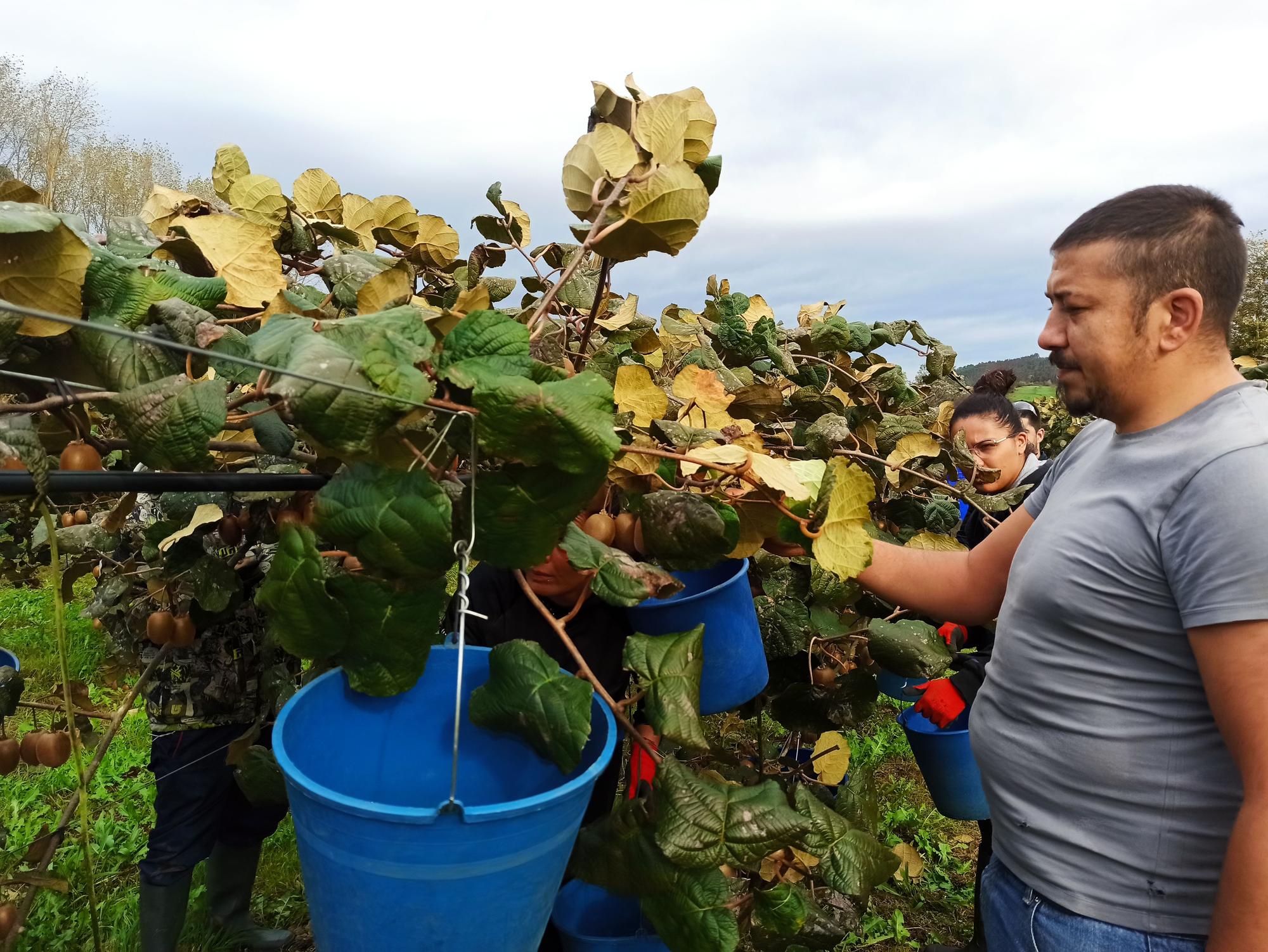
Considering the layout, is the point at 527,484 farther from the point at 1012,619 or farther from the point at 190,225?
the point at 1012,619

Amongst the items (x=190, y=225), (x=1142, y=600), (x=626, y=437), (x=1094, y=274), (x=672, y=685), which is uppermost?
(x=1094, y=274)

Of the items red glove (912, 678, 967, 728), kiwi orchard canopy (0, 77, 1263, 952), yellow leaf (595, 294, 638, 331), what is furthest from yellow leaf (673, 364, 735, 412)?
red glove (912, 678, 967, 728)

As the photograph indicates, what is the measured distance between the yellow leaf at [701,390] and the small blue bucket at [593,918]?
0.92 m

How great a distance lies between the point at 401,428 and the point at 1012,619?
1.08 metres

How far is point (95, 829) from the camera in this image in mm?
2764

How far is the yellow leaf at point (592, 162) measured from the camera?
40.5 inches

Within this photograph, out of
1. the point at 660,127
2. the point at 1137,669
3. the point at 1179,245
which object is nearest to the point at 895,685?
the point at 1137,669

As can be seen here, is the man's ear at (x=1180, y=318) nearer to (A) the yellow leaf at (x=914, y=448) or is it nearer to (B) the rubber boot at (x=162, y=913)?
(A) the yellow leaf at (x=914, y=448)

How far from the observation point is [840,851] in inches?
40.3

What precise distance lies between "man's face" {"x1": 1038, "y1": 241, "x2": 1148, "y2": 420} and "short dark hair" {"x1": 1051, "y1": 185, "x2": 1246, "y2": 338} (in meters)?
0.02

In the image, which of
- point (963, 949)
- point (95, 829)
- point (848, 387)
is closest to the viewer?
point (848, 387)

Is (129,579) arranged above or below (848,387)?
below

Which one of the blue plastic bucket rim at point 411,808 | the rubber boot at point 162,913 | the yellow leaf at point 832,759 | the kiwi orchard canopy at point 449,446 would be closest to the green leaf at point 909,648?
the kiwi orchard canopy at point 449,446

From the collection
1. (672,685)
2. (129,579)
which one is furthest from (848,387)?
(129,579)
